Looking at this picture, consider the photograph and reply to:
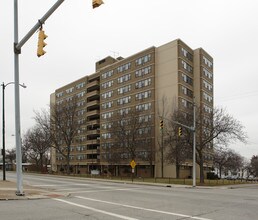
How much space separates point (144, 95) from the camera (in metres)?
77.7

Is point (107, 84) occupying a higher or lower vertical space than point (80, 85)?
lower

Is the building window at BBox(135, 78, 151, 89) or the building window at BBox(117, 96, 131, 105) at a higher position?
the building window at BBox(135, 78, 151, 89)

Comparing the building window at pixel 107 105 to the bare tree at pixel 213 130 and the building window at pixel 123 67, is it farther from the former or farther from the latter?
the bare tree at pixel 213 130

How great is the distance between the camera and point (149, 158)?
211 ft

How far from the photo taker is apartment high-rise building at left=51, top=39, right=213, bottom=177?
7019cm

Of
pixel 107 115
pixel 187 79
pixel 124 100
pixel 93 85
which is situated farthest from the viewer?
pixel 93 85

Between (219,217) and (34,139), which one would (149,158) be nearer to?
(34,139)

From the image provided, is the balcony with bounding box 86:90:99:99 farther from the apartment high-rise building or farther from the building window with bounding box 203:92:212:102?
the building window with bounding box 203:92:212:102

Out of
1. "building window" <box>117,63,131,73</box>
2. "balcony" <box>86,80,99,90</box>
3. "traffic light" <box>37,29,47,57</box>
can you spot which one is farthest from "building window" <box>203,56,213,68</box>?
"traffic light" <box>37,29,47,57</box>

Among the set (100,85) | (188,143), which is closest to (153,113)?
(100,85)

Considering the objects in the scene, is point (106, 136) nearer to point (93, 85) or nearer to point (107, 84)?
point (107, 84)

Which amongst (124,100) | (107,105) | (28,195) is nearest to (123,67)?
(124,100)

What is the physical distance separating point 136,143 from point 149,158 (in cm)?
454

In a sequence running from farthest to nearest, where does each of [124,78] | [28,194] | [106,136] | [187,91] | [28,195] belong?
[106,136], [124,78], [187,91], [28,194], [28,195]
